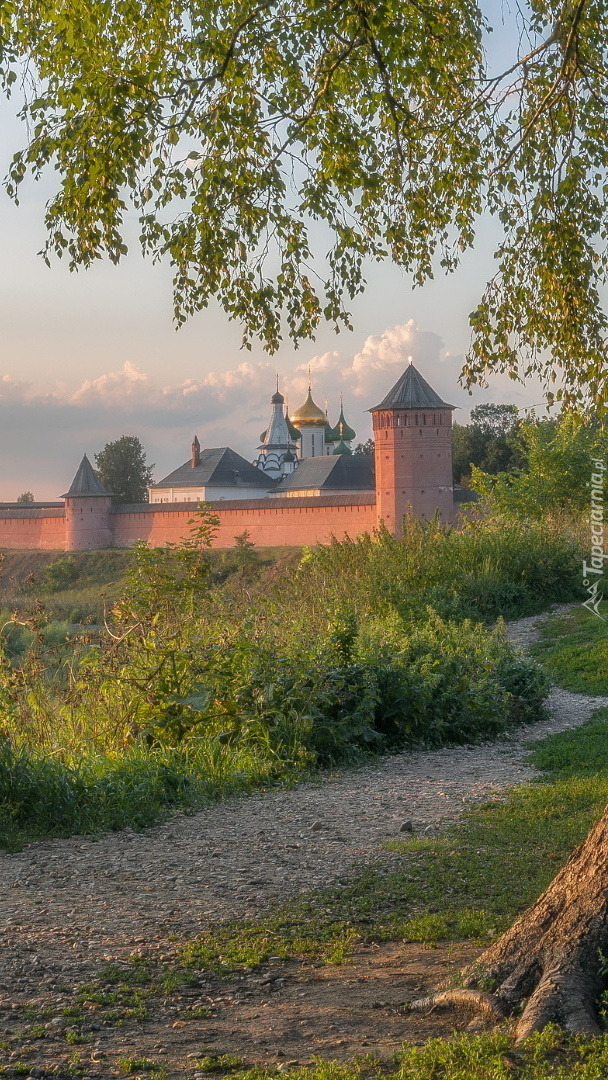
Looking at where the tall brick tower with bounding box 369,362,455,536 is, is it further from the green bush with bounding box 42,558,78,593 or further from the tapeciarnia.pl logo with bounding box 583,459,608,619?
the tapeciarnia.pl logo with bounding box 583,459,608,619

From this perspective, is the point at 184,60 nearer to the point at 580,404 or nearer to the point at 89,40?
the point at 89,40

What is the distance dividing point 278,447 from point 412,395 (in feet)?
128

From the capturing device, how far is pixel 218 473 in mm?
68312

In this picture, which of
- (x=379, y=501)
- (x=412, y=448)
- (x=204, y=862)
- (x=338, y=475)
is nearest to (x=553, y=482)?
(x=204, y=862)

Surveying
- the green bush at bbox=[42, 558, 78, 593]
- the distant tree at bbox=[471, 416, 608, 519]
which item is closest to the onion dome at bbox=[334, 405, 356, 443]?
the green bush at bbox=[42, 558, 78, 593]

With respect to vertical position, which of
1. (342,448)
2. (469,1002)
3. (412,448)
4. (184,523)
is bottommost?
(469,1002)

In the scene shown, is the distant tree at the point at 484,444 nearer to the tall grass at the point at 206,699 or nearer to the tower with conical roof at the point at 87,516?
the tower with conical roof at the point at 87,516

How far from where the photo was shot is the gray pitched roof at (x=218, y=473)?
223 feet

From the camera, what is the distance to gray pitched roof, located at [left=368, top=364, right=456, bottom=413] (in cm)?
4406

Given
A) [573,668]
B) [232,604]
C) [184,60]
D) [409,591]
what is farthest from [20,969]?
[409,591]

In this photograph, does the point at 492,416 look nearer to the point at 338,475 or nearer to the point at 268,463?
the point at 338,475

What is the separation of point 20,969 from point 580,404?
421 centimetres

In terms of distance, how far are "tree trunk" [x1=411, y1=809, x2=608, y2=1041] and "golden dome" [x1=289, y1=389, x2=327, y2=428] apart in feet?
263

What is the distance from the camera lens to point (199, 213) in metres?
4.87
